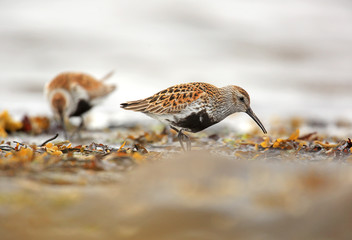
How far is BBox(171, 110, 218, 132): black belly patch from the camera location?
4.90 meters

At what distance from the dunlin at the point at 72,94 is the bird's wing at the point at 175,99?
257 centimetres

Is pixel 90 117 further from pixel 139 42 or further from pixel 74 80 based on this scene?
pixel 139 42

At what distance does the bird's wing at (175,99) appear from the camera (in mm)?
4949

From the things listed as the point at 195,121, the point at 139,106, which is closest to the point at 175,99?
the point at 195,121

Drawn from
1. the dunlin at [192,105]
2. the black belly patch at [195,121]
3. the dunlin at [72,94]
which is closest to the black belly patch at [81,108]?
the dunlin at [72,94]

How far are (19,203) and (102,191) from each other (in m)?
0.47

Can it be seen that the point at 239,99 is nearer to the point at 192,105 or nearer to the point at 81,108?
the point at 192,105

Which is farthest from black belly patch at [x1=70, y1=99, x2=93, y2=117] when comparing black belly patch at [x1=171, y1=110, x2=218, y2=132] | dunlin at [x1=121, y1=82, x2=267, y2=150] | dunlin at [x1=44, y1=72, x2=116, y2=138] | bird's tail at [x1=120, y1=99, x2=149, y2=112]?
black belly patch at [x1=171, y1=110, x2=218, y2=132]

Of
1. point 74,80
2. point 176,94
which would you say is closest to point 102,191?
point 176,94

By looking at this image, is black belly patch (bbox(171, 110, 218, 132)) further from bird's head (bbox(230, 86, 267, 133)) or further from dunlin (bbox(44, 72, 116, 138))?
dunlin (bbox(44, 72, 116, 138))

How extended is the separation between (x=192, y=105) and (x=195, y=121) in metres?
0.17

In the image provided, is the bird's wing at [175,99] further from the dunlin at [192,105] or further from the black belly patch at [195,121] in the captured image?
the black belly patch at [195,121]

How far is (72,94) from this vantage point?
25.8ft

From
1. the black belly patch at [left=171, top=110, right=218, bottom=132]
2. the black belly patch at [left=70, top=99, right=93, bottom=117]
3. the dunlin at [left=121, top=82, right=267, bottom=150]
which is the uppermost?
the black belly patch at [left=70, top=99, right=93, bottom=117]
